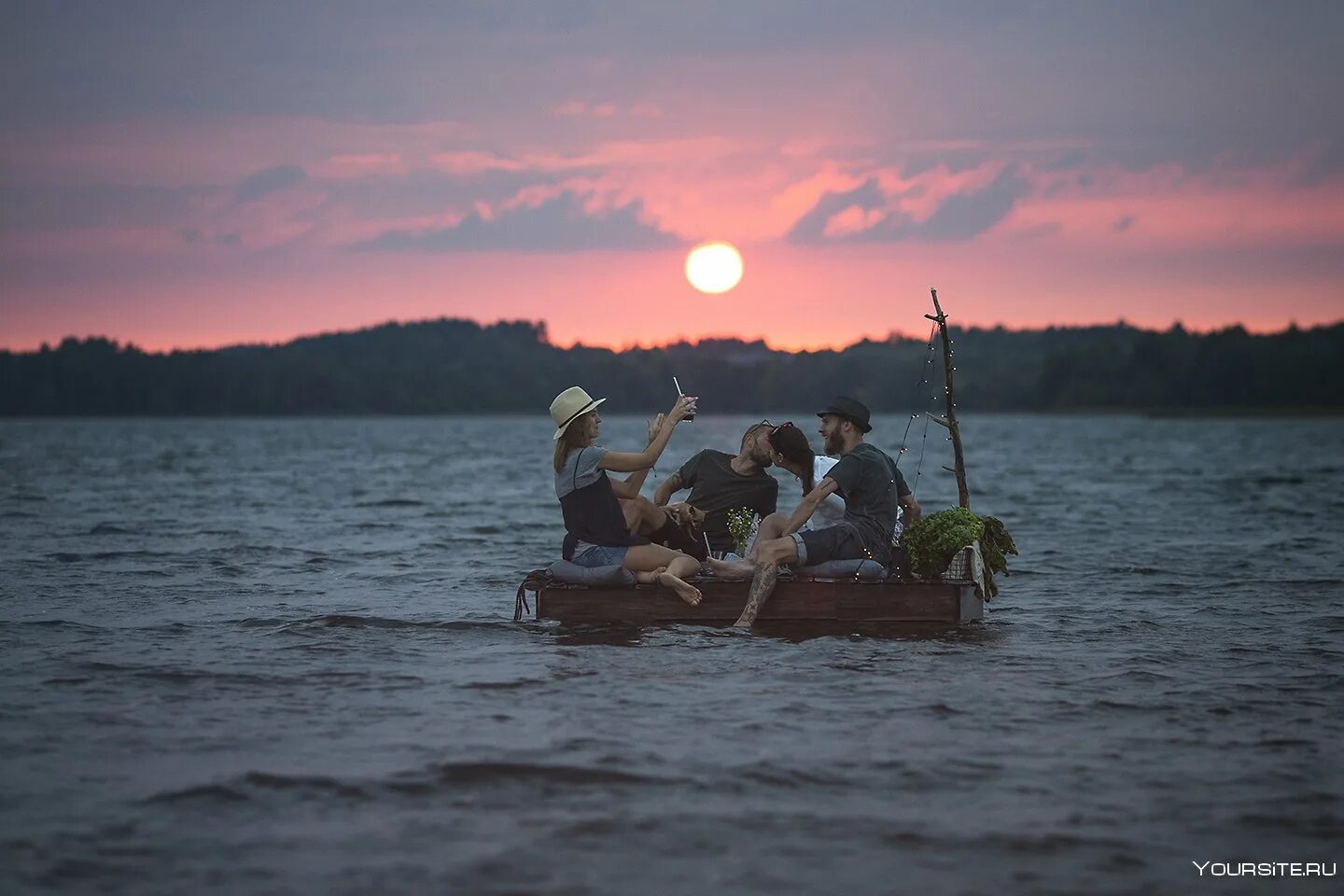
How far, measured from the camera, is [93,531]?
27.9 metres

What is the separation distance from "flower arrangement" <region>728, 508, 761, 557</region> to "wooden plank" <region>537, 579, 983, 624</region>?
1.10 meters

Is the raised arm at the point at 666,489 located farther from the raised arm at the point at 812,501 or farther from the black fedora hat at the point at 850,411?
the black fedora hat at the point at 850,411

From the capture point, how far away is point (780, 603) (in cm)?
1341

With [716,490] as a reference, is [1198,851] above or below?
below

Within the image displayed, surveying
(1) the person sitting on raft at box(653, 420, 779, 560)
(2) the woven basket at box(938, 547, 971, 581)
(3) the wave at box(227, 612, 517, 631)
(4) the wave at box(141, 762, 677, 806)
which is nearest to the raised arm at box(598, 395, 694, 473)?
(1) the person sitting on raft at box(653, 420, 779, 560)

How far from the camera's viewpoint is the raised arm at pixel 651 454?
479 inches

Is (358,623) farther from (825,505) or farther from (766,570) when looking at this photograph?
(825,505)

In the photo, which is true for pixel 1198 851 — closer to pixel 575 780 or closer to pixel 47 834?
pixel 575 780

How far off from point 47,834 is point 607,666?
526cm

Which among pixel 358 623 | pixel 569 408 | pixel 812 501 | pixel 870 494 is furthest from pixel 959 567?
pixel 358 623

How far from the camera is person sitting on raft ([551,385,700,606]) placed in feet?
42.2

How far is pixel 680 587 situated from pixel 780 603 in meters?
1.01

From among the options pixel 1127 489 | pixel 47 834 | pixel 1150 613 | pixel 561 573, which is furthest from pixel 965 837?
pixel 1127 489

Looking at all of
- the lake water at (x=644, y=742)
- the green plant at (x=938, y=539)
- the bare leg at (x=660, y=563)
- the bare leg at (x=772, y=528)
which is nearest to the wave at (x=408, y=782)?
the lake water at (x=644, y=742)
